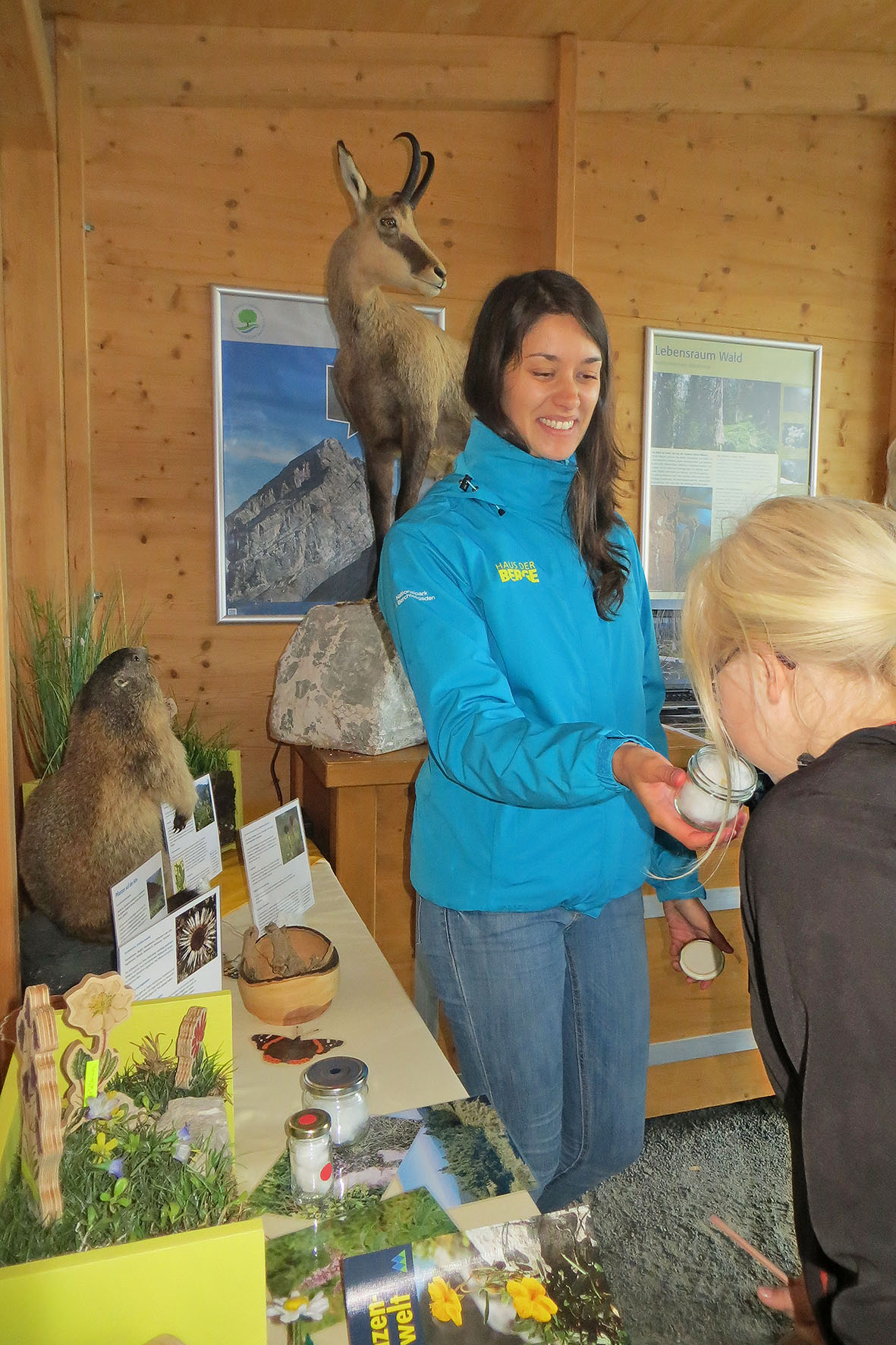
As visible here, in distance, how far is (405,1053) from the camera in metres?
1.16

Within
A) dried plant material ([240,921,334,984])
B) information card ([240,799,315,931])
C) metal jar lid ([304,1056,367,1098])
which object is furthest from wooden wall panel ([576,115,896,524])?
metal jar lid ([304,1056,367,1098])

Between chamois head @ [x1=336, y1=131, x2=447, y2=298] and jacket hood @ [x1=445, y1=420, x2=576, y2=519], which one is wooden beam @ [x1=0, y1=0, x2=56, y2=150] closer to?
chamois head @ [x1=336, y1=131, x2=447, y2=298]

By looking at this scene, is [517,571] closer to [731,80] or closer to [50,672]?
[50,672]

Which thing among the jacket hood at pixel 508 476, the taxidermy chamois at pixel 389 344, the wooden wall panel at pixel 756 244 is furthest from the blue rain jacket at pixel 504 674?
the wooden wall panel at pixel 756 244

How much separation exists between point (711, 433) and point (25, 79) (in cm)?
216

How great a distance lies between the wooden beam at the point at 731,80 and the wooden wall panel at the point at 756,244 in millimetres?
75

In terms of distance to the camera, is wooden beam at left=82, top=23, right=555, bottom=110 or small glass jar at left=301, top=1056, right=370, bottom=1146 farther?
wooden beam at left=82, top=23, right=555, bottom=110

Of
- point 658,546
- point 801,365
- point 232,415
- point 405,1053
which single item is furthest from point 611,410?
point 801,365

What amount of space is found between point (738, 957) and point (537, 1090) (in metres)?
1.25

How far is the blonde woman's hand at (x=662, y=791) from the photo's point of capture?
901mm

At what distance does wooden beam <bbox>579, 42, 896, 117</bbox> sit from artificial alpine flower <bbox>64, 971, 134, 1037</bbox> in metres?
2.81

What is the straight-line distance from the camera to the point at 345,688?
2166 mm

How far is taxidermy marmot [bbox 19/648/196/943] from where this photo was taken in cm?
141

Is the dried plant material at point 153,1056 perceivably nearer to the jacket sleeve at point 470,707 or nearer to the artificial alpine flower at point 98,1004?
the artificial alpine flower at point 98,1004
